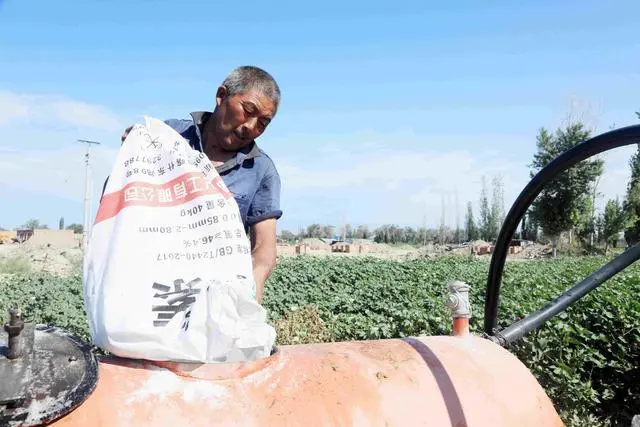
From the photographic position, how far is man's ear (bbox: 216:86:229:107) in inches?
93.1

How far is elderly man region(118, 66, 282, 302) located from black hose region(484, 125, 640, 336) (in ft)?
2.57

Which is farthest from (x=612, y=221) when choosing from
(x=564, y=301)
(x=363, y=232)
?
(x=564, y=301)

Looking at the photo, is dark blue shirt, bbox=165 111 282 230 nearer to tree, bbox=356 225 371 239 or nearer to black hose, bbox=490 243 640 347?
black hose, bbox=490 243 640 347

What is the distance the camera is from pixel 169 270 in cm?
149

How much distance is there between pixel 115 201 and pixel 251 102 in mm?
876

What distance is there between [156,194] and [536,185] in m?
1.03

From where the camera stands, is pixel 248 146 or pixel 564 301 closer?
pixel 564 301

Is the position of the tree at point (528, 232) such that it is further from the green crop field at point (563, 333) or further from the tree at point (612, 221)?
the green crop field at point (563, 333)

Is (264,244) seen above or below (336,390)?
above

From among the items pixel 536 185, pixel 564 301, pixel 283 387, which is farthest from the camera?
pixel 564 301

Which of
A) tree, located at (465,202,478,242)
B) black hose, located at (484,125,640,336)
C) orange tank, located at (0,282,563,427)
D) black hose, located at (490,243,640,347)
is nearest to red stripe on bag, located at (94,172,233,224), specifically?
orange tank, located at (0,282,563,427)

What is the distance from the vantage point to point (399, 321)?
6.29 m

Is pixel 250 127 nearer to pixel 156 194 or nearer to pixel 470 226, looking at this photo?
pixel 156 194

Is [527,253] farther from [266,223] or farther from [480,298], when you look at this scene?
[266,223]
